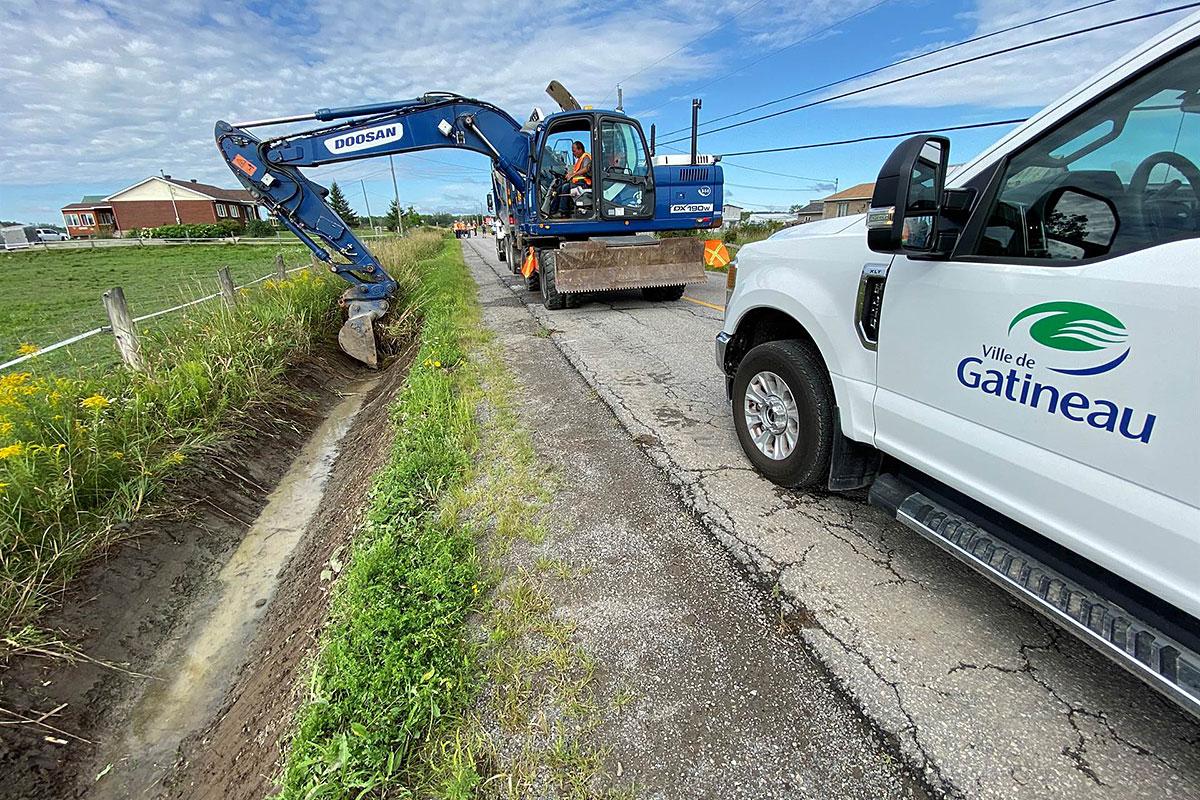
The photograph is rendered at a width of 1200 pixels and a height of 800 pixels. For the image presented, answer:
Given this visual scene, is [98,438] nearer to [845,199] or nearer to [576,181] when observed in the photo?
[576,181]

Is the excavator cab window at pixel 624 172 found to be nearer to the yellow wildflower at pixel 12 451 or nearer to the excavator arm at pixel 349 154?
the excavator arm at pixel 349 154

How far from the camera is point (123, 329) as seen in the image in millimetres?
5168

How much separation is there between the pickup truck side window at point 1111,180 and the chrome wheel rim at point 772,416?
1.36 m

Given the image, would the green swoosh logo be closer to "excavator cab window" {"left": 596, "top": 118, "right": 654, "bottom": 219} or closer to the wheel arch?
the wheel arch

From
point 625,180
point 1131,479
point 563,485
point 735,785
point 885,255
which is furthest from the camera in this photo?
point 625,180

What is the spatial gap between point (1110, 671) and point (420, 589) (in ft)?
9.18

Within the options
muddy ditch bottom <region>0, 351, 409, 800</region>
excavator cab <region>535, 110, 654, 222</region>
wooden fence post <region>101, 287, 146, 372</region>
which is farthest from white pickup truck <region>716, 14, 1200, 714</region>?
excavator cab <region>535, 110, 654, 222</region>

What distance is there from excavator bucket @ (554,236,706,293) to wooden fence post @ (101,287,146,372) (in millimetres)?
5394

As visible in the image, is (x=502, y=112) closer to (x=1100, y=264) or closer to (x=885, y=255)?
(x=885, y=255)

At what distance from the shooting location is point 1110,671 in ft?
6.75

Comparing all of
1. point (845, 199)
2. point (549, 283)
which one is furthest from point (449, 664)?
point (845, 199)

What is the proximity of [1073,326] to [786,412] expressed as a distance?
164 cm

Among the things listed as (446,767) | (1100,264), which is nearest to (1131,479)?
(1100,264)

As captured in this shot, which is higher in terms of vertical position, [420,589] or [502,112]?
[502,112]
